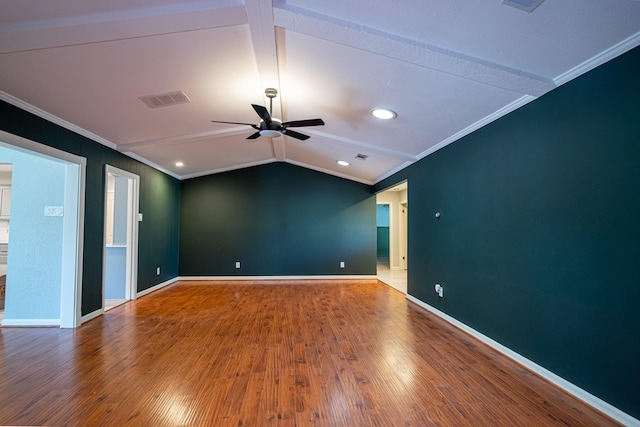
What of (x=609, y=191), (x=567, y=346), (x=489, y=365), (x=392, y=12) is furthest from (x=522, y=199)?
(x=392, y=12)

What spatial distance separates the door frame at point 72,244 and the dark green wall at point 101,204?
0.12 metres

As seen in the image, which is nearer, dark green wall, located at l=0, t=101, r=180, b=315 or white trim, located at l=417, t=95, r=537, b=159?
white trim, located at l=417, t=95, r=537, b=159

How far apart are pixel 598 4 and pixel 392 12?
103 centimetres

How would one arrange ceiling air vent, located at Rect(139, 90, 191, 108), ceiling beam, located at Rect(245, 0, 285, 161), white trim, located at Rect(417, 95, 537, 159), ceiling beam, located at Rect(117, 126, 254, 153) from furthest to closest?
ceiling beam, located at Rect(117, 126, 254, 153) → ceiling air vent, located at Rect(139, 90, 191, 108) → white trim, located at Rect(417, 95, 537, 159) → ceiling beam, located at Rect(245, 0, 285, 161)

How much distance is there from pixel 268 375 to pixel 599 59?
312 centimetres

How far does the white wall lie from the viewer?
3.58 metres

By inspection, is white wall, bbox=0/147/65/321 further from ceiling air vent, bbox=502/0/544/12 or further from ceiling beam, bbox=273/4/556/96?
ceiling air vent, bbox=502/0/544/12

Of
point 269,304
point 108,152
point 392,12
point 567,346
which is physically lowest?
point 269,304

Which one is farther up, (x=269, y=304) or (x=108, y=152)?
(x=108, y=152)

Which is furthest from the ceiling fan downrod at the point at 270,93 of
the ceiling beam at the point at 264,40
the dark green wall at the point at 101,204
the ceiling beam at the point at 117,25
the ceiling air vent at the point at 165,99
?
the dark green wall at the point at 101,204

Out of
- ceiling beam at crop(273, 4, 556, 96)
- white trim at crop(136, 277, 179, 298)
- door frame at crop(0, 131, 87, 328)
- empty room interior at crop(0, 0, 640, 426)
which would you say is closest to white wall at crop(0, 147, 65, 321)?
empty room interior at crop(0, 0, 640, 426)

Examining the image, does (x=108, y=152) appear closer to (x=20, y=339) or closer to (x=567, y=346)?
(x=20, y=339)

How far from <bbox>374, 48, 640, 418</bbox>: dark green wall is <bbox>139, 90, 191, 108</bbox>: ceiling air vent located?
3.08m

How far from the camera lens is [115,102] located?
120 inches
